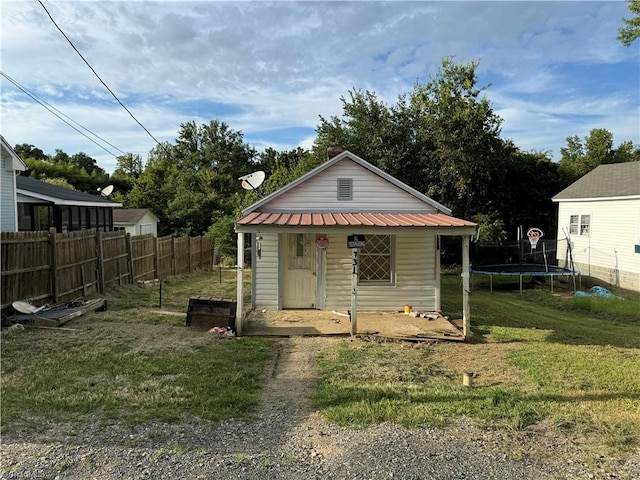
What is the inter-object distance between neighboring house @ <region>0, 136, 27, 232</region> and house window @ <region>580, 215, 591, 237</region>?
22676mm

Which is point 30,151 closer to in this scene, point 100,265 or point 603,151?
point 100,265

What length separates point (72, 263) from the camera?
36.8 feet

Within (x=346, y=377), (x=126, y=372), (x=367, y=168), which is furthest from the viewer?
(x=367, y=168)

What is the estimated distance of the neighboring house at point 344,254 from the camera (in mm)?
11469

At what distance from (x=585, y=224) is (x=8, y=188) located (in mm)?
23076

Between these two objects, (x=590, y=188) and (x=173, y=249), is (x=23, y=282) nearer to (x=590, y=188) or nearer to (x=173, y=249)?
(x=173, y=249)

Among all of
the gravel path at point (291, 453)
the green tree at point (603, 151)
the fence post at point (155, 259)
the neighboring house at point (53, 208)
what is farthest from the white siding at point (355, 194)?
the green tree at point (603, 151)

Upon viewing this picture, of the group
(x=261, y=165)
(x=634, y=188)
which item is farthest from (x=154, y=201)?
(x=634, y=188)

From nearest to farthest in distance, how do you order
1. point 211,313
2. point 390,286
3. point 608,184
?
point 211,313
point 390,286
point 608,184

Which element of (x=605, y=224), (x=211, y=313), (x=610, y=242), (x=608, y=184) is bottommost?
(x=211, y=313)

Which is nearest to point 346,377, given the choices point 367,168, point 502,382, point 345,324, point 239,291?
point 502,382

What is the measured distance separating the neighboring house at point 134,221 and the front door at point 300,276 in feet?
59.5

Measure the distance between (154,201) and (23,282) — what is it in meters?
27.6

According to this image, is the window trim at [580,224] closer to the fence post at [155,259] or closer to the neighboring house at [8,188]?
the fence post at [155,259]
